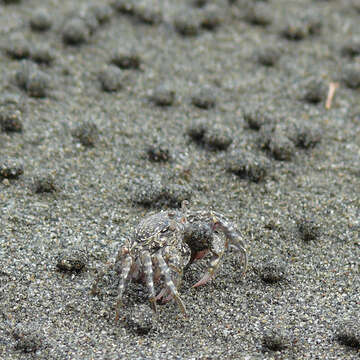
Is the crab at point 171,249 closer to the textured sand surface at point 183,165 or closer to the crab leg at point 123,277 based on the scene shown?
the crab leg at point 123,277

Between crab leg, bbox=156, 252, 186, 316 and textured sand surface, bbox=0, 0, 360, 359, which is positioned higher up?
crab leg, bbox=156, 252, 186, 316

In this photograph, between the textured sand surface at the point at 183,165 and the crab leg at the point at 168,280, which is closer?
the crab leg at the point at 168,280

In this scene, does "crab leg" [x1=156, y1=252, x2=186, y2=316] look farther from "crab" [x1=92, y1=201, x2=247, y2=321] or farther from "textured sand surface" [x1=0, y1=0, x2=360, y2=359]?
"textured sand surface" [x1=0, y1=0, x2=360, y2=359]

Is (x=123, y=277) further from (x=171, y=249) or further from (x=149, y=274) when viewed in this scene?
(x=171, y=249)

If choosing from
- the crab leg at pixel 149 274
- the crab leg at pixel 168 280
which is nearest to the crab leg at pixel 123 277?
the crab leg at pixel 149 274

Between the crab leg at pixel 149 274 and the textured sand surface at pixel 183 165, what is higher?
the crab leg at pixel 149 274

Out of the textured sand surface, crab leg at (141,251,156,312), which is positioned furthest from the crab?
the textured sand surface
